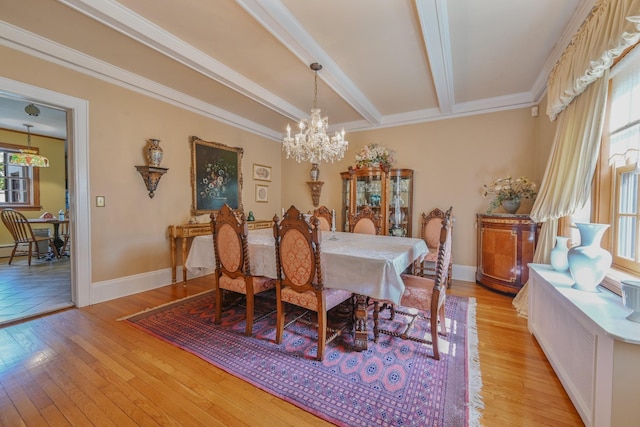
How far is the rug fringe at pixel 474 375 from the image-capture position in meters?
1.41

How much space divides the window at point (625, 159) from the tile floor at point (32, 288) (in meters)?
4.93

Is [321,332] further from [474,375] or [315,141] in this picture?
[315,141]

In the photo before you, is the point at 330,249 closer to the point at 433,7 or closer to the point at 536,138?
the point at 433,7

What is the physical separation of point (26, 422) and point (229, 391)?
1009mm

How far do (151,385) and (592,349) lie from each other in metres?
2.47

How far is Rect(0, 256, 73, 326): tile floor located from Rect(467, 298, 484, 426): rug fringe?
12.4 ft

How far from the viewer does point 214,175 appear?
13.7 ft

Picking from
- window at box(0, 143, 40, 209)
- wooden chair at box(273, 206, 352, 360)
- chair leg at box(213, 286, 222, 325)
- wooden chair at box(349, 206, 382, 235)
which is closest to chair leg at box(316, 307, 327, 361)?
wooden chair at box(273, 206, 352, 360)

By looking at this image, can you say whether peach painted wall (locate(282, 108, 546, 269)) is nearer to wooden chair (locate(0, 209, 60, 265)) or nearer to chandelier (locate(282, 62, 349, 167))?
chandelier (locate(282, 62, 349, 167))

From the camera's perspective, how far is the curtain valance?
4.83 feet

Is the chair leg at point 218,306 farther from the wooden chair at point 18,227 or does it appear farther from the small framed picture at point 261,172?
the wooden chair at point 18,227

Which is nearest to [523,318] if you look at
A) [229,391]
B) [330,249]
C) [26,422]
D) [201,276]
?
[330,249]

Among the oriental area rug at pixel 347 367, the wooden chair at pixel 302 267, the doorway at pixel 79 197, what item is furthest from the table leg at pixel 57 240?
the wooden chair at pixel 302 267

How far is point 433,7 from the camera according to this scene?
189 centimetres
